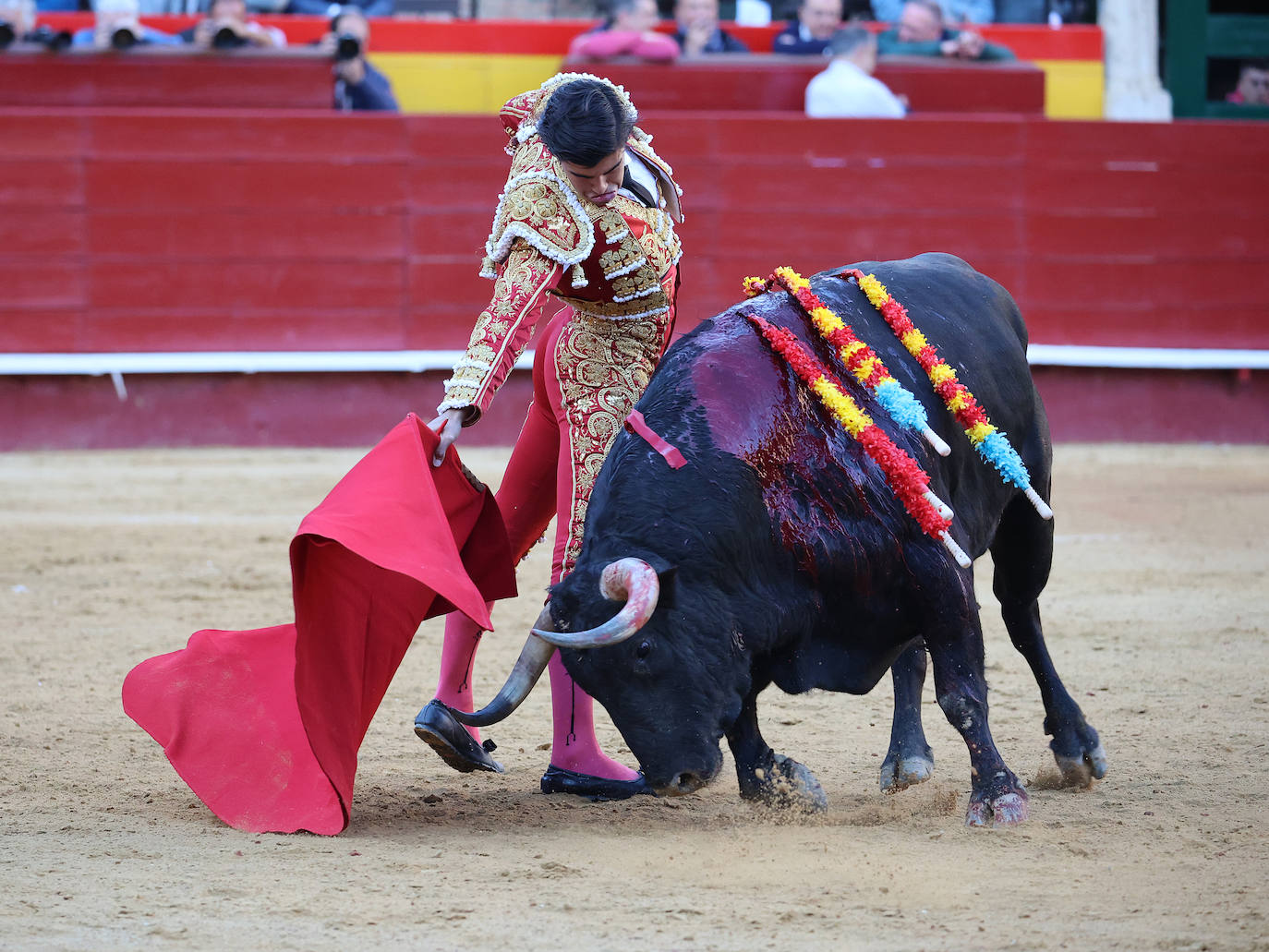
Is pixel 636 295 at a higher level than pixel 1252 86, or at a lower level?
higher

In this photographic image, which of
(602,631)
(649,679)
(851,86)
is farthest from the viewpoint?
(851,86)

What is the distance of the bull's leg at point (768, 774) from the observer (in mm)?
2791

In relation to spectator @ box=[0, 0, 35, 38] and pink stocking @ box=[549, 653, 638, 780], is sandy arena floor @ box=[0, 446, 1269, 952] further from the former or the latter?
spectator @ box=[0, 0, 35, 38]

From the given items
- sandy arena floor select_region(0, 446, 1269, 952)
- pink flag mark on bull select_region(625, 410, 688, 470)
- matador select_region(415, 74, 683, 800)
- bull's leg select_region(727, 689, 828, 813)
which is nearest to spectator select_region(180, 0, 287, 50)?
sandy arena floor select_region(0, 446, 1269, 952)

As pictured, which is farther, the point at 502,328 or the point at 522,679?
the point at 502,328

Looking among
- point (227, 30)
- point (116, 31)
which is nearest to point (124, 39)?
point (116, 31)

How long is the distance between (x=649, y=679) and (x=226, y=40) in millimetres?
5995

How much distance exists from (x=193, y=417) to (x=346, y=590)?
217 inches

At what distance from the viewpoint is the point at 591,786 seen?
3.01 m

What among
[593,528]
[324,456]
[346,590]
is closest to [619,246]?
[593,528]

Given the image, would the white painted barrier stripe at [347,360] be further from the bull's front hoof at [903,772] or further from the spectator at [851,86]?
the bull's front hoof at [903,772]

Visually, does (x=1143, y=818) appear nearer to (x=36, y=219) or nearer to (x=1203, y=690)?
(x=1203, y=690)

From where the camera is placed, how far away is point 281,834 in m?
2.68

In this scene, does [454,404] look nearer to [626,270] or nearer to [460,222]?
[626,270]
